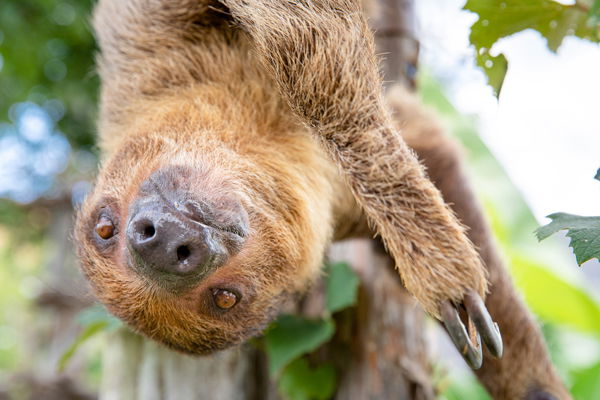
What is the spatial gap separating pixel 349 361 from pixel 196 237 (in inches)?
62.4

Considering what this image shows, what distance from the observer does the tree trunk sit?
297cm

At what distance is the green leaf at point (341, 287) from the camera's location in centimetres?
285

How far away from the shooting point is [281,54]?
2139 mm

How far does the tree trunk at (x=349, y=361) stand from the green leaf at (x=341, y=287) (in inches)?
5.8

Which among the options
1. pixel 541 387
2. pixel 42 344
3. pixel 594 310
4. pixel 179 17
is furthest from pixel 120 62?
pixel 42 344

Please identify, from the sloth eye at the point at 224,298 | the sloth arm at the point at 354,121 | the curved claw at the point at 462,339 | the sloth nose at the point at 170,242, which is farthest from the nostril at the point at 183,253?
the curved claw at the point at 462,339

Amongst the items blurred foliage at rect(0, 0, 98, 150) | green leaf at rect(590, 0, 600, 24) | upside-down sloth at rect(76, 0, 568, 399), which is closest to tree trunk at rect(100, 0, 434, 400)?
upside-down sloth at rect(76, 0, 568, 399)

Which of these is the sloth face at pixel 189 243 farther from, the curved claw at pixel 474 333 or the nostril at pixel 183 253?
the curved claw at pixel 474 333

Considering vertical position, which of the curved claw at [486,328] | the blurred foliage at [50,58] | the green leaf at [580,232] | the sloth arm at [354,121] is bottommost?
the blurred foliage at [50,58]

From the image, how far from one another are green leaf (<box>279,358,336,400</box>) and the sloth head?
699 millimetres

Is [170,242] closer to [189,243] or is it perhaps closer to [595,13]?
[189,243]

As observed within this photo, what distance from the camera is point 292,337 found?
2826 mm

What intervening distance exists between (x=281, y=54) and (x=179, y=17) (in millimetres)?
707

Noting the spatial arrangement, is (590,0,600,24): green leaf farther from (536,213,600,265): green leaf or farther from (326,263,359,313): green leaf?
(326,263,359,313): green leaf
